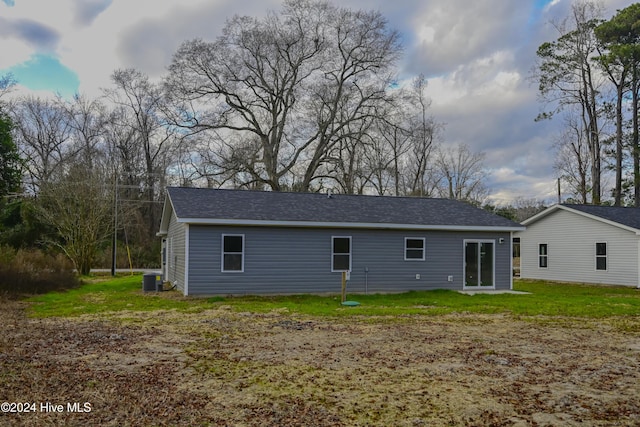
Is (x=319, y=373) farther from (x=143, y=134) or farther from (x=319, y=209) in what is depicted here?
→ (x=143, y=134)

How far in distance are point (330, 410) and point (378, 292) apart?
11.8 metres

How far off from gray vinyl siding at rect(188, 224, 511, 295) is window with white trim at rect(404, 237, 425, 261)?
127mm

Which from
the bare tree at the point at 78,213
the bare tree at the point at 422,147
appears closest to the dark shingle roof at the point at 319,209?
the bare tree at the point at 78,213

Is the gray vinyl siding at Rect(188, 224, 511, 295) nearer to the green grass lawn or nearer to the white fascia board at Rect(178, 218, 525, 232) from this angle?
the white fascia board at Rect(178, 218, 525, 232)

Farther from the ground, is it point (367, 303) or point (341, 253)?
point (341, 253)

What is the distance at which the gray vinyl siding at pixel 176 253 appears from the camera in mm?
16078

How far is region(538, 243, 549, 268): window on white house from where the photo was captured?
79.8 feet

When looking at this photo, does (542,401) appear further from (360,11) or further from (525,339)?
(360,11)

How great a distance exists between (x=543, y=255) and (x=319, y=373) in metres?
21.1

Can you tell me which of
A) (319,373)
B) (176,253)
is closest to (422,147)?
(176,253)

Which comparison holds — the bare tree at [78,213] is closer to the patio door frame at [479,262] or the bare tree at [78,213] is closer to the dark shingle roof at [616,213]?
the patio door frame at [479,262]

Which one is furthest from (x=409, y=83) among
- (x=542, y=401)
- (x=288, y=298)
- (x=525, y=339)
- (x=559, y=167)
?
(x=542, y=401)

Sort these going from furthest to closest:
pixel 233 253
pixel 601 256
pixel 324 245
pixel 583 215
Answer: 1. pixel 583 215
2. pixel 601 256
3. pixel 324 245
4. pixel 233 253

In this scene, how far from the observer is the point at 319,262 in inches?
637
